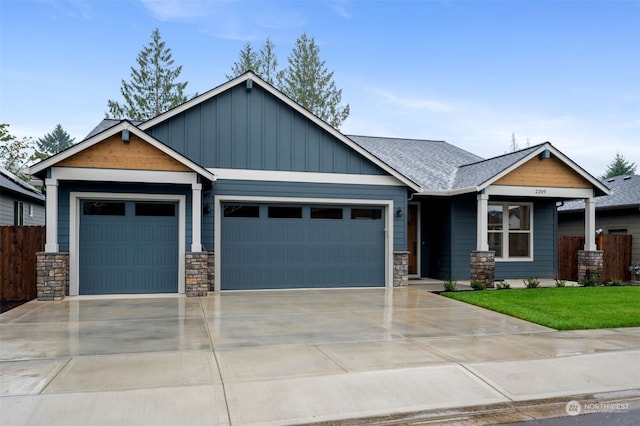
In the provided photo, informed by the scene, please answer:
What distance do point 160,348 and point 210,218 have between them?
6.48 m

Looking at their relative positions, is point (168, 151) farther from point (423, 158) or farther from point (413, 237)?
point (423, 158)

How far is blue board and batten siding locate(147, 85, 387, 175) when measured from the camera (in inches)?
517

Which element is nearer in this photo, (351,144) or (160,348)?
(160,348)

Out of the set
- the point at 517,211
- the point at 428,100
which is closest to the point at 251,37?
the point at 428,100

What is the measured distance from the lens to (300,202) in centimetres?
1383

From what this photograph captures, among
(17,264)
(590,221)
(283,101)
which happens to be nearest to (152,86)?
(283,101)

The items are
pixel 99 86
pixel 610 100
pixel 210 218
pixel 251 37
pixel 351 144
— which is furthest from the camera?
pixel 251 37

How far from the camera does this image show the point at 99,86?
3484 cm

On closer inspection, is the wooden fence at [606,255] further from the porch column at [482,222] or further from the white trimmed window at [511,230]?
the porch column at [482,222]

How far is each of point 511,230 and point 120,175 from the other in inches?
476

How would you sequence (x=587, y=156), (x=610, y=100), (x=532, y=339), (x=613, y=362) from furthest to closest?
1. (x=587, y=156)
2. (x=610, y=100)
3. (x=532, y=339)
4. (x=613, y=362)

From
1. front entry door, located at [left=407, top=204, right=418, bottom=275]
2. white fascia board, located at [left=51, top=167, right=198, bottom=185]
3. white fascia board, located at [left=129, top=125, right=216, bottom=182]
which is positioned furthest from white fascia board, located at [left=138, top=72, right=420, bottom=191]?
front entry door, located at [left=407, top=204, right=418, bottom=275]

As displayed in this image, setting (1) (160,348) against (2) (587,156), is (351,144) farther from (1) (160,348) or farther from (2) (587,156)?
(2) (587,156)

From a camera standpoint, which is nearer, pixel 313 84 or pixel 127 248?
pixel 127 248
